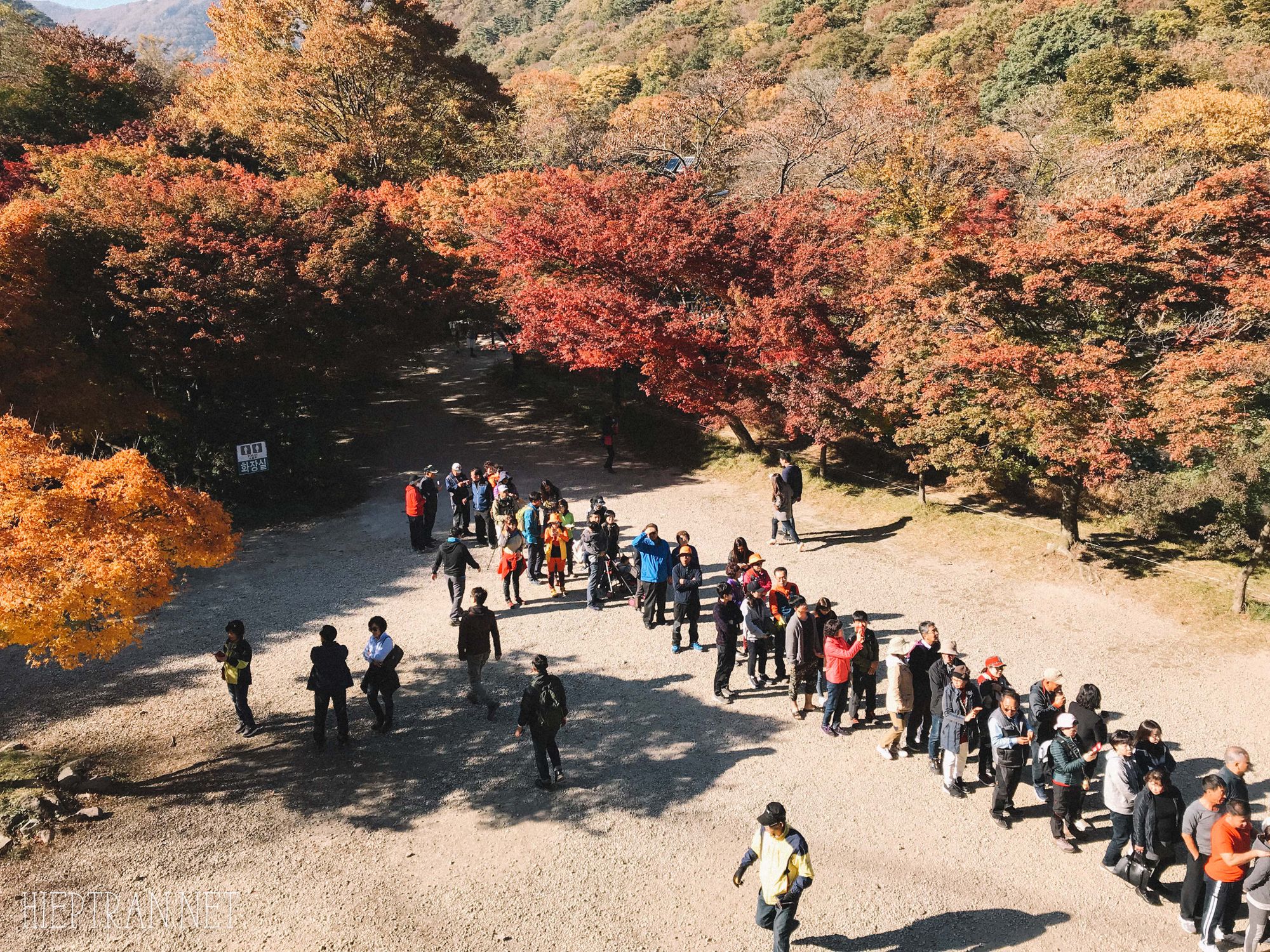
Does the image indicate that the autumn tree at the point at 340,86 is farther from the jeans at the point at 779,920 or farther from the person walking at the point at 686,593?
the jeans at the point at 779,920

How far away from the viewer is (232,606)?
11805mm

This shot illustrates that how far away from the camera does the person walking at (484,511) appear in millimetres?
13891

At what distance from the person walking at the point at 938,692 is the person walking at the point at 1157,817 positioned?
1.78m

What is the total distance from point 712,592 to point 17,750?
925cm

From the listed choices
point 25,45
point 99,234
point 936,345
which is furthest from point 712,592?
point 25,45

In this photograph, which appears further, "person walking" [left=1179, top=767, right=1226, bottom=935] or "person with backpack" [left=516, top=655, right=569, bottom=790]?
"person with backpack" [left=516, top=655, right=569, bottom=790]

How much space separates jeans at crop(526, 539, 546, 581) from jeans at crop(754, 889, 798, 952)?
7.17 m

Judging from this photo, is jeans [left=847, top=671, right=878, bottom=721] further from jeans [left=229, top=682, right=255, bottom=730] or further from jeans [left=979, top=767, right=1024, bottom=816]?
jeans [left=229, top=682, right=255, bottom=730]

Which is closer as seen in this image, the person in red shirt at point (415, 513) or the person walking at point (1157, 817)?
the person walking at point (1157, 817)

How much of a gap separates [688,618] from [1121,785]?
17.4 ft

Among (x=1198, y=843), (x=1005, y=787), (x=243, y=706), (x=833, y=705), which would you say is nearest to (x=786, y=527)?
(x=833, y=705)

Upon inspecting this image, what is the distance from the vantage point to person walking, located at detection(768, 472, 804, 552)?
44.4 feet

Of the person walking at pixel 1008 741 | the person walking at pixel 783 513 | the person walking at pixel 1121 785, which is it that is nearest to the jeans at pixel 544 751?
the person walking at pixel 1008 741

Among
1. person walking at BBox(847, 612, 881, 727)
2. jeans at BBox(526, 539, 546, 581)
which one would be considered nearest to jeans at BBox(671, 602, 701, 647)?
person walking at BBox(847, 612, 881, 727)
